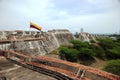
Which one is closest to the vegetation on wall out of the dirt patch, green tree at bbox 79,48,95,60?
green tree at bbox 79,48,95,60

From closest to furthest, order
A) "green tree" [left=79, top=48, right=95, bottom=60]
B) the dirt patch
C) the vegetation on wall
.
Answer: the dirt patch, the vegetation on wall, "green tree" [left=79, top=48, right=95, bottom=60]

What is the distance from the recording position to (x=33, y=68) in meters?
4.32

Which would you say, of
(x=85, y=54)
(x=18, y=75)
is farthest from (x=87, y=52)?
(x=18, y=75)

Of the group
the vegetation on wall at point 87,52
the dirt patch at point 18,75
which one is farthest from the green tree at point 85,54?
the dirt patch at point 18,75

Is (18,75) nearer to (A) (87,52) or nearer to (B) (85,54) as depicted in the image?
(A) (87,52)

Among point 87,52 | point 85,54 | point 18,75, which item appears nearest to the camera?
point 18,75

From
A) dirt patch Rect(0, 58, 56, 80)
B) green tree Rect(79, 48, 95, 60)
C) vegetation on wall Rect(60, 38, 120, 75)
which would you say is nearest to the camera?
dirt patch Rect(0, 58, 56, 80)

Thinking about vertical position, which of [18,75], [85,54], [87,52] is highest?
[18,75]

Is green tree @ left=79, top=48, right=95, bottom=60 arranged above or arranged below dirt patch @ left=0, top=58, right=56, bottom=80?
below

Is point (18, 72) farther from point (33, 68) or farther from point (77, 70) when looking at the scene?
point (77, 70)

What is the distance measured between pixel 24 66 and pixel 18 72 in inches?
24.1

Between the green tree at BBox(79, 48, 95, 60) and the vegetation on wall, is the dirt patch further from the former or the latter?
the green tree at BBox(79, 48, 95, 60)

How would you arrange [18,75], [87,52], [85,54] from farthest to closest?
[85,54] < [87,52] < [18,75]

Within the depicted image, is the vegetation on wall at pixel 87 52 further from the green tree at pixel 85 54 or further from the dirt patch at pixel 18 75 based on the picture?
the dirt patch at pixel 18 75
